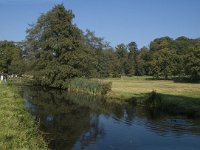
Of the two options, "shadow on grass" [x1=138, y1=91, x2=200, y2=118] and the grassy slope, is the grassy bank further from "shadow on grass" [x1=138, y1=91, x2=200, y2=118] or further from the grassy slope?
the grassy slope

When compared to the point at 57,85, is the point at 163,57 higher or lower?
higher

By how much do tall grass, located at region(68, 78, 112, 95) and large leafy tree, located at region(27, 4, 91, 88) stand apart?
3.17 m

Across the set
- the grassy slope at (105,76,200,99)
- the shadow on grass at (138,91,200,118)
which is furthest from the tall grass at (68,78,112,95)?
the shadow on grass at (138,91,200,118)

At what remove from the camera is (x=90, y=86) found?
60.8 m

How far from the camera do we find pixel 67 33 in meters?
73.8

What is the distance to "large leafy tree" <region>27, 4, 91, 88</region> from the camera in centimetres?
7038

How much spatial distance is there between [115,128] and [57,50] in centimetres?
4658

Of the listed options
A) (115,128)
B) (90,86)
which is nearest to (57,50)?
(90,86)

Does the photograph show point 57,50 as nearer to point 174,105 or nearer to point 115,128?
point 174,105

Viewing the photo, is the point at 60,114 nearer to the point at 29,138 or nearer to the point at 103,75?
the point at 29,138

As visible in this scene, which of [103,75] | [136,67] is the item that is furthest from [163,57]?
[136,67]

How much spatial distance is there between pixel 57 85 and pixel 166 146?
5091 centimetres

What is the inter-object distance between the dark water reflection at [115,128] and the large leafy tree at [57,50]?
28.4 m

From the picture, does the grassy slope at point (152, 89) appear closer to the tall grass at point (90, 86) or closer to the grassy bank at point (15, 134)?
the tall grass at point (90, 86)
